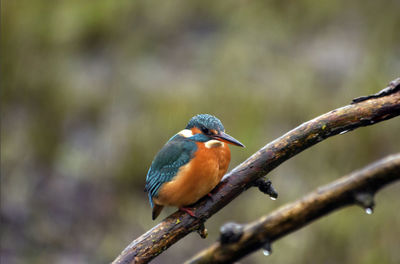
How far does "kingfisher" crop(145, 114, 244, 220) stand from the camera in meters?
1.84

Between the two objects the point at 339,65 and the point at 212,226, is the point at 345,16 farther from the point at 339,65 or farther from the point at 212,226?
the point at 212,226

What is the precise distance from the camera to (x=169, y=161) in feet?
6.48

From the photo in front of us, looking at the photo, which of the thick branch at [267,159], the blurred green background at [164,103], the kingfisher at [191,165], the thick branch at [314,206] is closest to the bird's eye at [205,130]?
the kingfisher at [191,165]

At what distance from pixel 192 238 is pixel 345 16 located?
2.87 m

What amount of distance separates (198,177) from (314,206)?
75 cm

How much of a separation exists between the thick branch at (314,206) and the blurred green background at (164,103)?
3.29 m

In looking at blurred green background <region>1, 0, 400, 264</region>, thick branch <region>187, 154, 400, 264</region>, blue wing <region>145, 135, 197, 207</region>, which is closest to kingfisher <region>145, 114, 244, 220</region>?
blue wing <region>145, 135, 197, 207</region>

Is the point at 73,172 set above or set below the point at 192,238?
above

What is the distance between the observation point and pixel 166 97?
17.6ft

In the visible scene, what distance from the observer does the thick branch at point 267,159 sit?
1699mm

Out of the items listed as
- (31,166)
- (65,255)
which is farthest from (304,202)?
(31,166)

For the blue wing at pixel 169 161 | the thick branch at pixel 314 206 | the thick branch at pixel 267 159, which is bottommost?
the thick branch at pixel 314 206

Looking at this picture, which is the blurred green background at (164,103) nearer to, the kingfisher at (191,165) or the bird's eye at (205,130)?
the kingfisher at (191,165)

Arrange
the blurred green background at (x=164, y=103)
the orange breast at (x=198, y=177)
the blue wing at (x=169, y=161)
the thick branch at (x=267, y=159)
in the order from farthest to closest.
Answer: the blurred green background at (x=164, y=103), the blue wing at (x=169, y=161), the orange breast at (x=198, y=177), the thick branch at (x=267, y=159)
